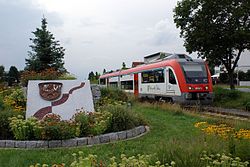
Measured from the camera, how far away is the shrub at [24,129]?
7.85 metres

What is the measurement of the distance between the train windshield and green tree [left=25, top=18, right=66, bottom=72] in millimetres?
9092

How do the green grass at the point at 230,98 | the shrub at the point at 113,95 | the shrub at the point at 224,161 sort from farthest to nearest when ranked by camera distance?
the green grass at the point at 230,98 < the shrub at the point at 113,95 < the shrub at the point at 224,161

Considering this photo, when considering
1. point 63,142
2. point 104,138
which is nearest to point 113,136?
point 104,138

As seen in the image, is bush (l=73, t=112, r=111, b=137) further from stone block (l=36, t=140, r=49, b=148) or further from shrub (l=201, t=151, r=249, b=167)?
shrub (l=201, t=151, r=249, b=167)

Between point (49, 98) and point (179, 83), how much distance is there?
1108 cm

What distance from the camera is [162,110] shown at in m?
15.6

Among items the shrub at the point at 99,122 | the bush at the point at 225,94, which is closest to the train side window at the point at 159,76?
the bush at the point at 225,94

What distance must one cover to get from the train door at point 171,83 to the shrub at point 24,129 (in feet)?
43.3

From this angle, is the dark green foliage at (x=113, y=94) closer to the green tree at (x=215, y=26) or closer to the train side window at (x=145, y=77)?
the train side window at (x=145, y=77)

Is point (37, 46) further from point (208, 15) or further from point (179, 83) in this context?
point (208, 15)

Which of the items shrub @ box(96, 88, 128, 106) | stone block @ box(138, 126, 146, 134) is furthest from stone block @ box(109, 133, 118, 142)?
shrub @ box(96, 88, 128, 106)

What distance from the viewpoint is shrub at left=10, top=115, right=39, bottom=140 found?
309 inches

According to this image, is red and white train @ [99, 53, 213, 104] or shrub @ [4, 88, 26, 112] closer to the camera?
shrub @ [4, 88, 26, 112]

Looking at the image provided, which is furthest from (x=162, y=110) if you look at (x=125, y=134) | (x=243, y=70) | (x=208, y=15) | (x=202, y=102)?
(x=243, y=70)
